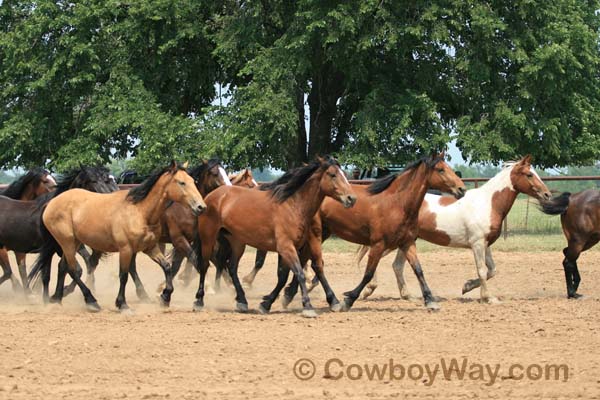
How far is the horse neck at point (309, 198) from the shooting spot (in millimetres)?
11250

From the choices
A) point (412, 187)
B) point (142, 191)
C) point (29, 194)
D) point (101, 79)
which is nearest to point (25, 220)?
point (29, 194)

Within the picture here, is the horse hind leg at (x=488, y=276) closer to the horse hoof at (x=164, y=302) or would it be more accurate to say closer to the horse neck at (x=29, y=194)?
the horse hoof at (x=164, y=302)

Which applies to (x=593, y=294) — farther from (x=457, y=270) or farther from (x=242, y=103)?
(x=242, y=103)

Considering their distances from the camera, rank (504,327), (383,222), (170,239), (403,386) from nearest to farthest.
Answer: (403,386), (504,327), (383,222), (170,239)

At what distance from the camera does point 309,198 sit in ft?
37.1

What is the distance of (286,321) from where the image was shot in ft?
34.4

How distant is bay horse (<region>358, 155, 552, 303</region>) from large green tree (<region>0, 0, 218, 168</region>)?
41.7 ft

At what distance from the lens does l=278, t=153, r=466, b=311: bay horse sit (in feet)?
37.9

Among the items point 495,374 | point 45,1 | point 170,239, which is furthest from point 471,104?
point 495,374

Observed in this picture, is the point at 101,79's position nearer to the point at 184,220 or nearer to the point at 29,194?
the point at 29,194

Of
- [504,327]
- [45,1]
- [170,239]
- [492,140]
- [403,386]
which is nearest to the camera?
[403,386]

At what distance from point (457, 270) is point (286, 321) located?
6.86 m

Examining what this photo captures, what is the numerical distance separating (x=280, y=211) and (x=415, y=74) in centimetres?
1450

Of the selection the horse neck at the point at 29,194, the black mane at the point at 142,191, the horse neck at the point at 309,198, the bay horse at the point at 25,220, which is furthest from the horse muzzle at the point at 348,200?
the horse neck at the point at 29,194
